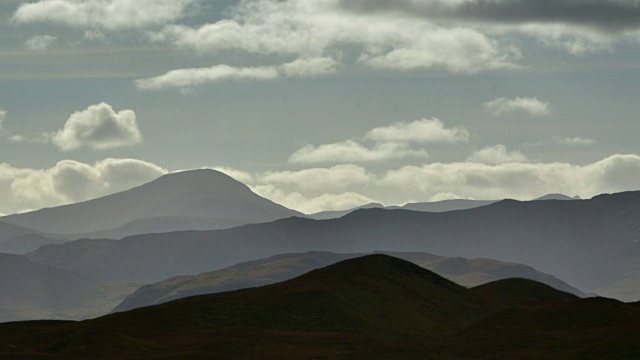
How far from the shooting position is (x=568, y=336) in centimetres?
19762

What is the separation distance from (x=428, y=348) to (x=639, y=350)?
5113 cm

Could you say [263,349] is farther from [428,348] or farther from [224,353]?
[428,348]

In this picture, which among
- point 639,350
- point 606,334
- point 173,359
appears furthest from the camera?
point 606,334

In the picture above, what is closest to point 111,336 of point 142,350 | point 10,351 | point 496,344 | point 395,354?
point 142,350

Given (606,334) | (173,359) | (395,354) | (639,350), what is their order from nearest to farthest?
(639,350) → (173,359) → (395,354) → (606,334)

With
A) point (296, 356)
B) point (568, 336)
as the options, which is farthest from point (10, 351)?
point (568, 336)

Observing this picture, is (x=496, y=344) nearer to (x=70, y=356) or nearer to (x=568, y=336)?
(x=568, y=336)

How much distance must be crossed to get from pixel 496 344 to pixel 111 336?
75448 mm

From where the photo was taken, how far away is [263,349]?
19138 cm

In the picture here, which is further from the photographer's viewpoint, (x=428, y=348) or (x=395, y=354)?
(x=428, y=348)

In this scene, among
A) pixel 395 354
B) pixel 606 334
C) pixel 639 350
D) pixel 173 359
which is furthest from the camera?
pixel 606 334

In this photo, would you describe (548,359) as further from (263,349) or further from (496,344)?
(263,349)

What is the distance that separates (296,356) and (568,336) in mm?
55153

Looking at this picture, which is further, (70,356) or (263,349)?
(263,349)
